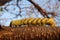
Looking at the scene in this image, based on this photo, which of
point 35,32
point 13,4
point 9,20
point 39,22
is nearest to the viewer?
point 35,32

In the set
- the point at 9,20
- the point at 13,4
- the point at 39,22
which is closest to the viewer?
the point at 39,22

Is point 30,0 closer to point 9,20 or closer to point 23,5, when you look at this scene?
point 23,5

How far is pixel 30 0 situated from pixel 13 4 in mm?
340

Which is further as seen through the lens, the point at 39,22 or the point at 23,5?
the point at 23,5

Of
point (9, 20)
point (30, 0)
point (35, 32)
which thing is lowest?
point (9, 20)

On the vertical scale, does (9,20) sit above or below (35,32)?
below

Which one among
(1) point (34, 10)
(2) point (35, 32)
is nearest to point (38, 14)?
(1) point (34, 10)

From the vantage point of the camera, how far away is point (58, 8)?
2.54 m

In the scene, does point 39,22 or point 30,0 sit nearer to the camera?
point 39,22

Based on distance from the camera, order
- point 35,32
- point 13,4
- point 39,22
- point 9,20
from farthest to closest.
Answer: point 13,4 → point 9,20 → point 39,22 → point 35,32

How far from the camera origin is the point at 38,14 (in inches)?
99.9

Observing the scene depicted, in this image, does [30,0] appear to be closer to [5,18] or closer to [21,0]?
[21,0]

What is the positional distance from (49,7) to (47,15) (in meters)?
0.17

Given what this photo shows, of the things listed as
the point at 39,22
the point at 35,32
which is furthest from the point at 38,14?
the point at 35,32
